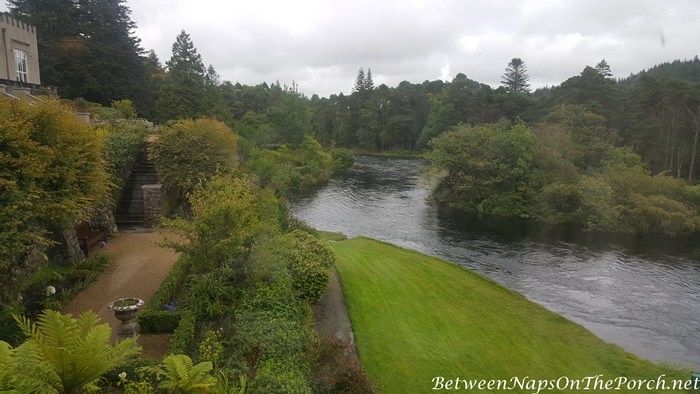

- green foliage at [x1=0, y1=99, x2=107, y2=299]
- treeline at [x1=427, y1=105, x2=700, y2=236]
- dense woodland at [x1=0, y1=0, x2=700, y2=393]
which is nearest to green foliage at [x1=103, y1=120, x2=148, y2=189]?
dense woodland at [x1=0, y1=0, x2=700, y2=393]

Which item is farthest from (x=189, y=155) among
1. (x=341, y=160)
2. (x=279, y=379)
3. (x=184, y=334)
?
(x=341, y=160)

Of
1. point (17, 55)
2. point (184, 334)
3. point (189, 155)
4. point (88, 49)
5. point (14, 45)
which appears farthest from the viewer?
point (88, 49)

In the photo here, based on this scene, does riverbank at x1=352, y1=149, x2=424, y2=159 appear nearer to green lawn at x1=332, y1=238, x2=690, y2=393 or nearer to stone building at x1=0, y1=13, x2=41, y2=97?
stone building at x1=0, y1=13, x2=41, y2=97

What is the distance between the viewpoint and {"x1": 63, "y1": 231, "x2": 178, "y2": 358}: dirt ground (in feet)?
38.2

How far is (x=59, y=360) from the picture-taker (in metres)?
6.29

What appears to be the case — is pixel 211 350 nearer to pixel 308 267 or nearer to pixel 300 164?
pixel 308 267

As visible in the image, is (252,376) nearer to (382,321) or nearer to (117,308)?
(117,308)

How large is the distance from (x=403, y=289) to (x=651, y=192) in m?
29.3

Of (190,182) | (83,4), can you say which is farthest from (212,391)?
(83,4)

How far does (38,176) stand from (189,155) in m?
10.3

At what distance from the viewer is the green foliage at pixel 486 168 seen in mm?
41812

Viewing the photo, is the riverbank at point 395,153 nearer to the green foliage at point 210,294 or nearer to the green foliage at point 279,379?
the green foliage at point 210,294

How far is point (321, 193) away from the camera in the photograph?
4894 cm

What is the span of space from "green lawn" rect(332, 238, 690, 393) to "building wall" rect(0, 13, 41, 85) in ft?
86.2
